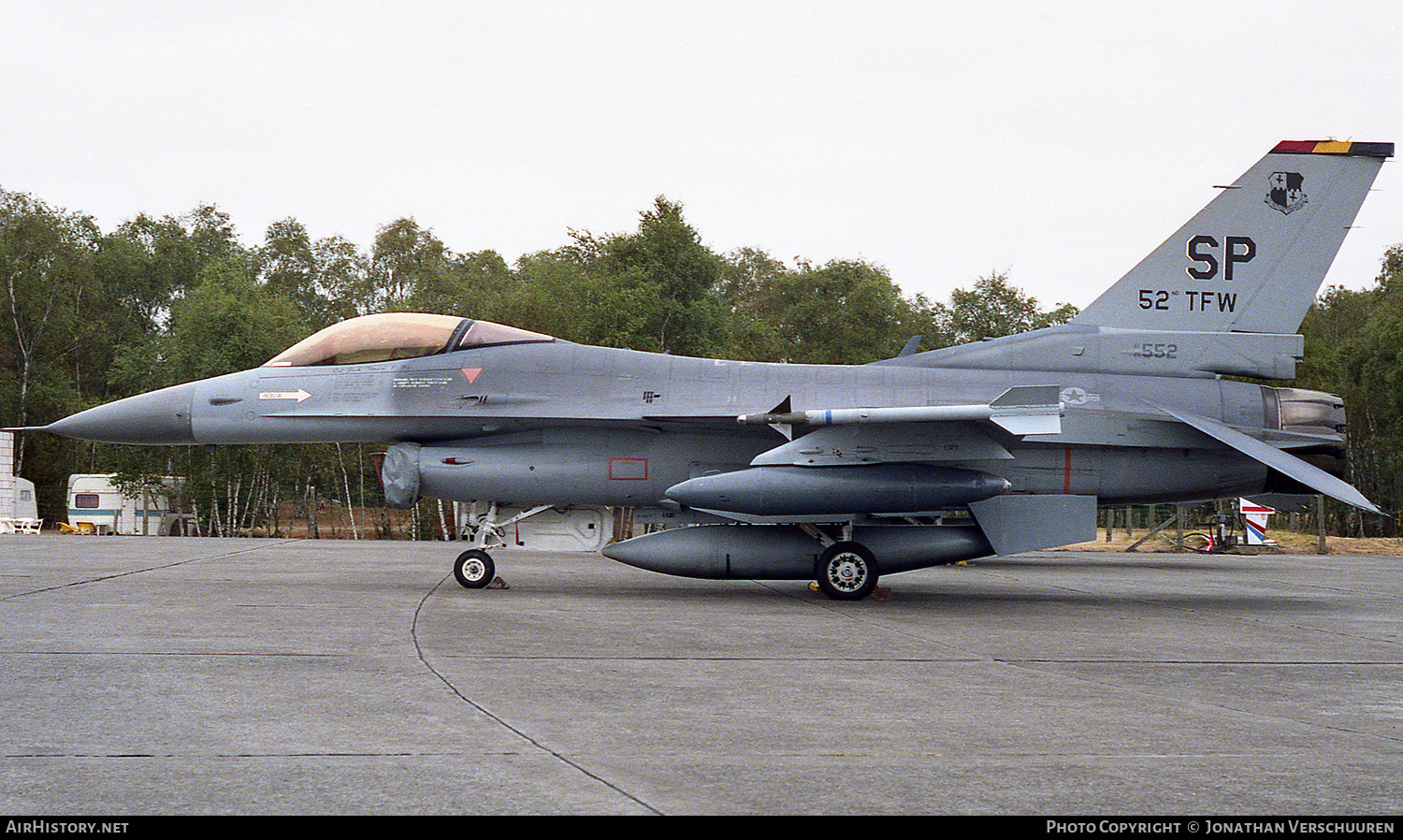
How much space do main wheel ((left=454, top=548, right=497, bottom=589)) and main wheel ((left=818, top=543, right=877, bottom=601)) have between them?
361cm

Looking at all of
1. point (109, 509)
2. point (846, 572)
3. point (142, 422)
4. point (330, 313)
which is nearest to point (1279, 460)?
point (846, 572)

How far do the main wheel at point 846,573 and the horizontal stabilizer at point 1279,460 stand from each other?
140 inches

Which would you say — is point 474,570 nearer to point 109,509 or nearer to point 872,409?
point 872,409

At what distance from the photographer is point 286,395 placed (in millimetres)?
12602

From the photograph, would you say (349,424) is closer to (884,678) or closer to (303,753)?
(884,678)

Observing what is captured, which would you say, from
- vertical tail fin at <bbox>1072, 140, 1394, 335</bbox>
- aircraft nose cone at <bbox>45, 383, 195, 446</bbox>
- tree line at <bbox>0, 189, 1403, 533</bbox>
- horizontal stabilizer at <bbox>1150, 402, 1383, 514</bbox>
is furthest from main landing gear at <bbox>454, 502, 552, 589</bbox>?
tree line at <bbox>0, 189, 1403, 533</bbox>

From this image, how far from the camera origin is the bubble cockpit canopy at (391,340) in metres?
12.7

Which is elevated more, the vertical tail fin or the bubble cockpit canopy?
the vertical tail fin

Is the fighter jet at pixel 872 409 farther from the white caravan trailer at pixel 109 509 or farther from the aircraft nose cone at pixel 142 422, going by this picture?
the white caravan trailer at pixel 109 509

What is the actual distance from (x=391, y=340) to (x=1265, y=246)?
384 inches

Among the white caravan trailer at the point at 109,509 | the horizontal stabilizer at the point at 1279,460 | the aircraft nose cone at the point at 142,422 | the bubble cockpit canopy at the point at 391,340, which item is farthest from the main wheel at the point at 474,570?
the white caravan trailer at the point at 109,509

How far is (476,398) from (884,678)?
664 centimetres

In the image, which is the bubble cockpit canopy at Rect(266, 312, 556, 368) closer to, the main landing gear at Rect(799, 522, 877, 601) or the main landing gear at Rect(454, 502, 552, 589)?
the main landing gear at Rect(454, 502, 552, 589)

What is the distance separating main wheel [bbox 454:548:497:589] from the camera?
41.2 ft
